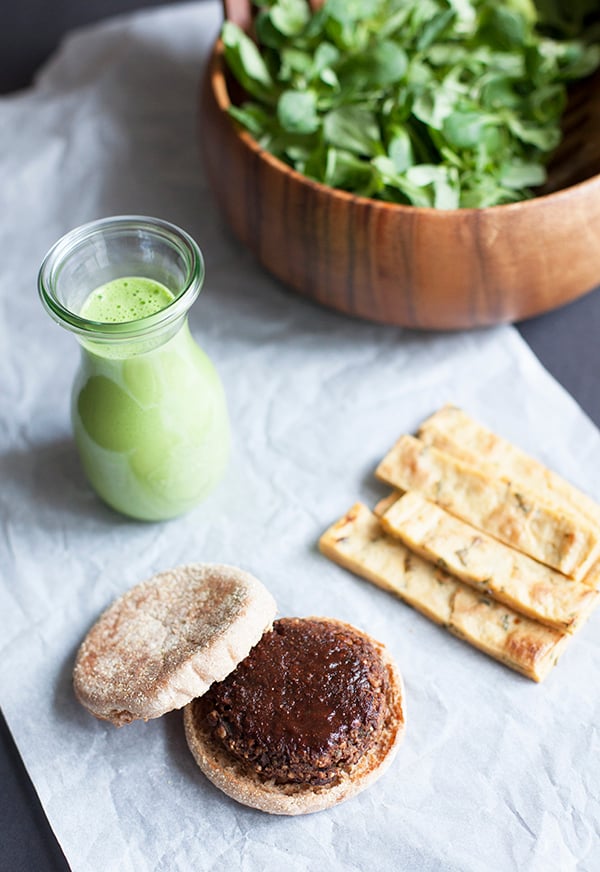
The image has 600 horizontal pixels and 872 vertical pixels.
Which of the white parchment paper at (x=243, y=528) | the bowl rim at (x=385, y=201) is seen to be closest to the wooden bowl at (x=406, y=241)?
the bowl rim at (x=385, y=201)

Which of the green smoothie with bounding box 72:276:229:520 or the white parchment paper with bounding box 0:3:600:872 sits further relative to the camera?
the green smoothie with bounding box 72:276:229:520

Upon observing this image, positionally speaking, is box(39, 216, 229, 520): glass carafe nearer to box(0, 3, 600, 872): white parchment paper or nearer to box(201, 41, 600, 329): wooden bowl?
box(0, 3, 600, 872): white parchment paper

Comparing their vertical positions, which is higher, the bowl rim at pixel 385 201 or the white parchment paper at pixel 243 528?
the bowl rim at pixel 385 201

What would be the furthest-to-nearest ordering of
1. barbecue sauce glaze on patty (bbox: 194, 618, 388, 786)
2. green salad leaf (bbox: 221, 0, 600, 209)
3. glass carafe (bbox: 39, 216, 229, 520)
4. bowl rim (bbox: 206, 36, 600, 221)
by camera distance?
green salad leaf (bbox: 221, 0, 600, 209) < bowl rim (bbox: 206, 36, 600, 221) < glass carafe (bbox: 39, 216, 229, 520) < barbecue sauce glaze on patty (bbox: 194, 618, 388, 786)

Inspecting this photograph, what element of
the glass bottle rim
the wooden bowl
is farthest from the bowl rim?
the glass bottle rim

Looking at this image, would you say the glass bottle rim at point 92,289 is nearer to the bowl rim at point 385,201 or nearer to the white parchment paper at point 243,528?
the bowl rim at point 385,201

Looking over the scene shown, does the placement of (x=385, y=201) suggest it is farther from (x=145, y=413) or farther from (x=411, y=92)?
(x=145, y=413)
